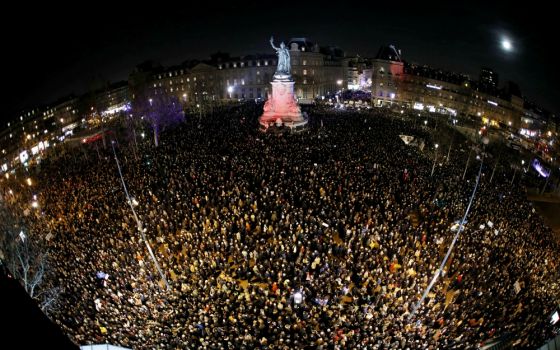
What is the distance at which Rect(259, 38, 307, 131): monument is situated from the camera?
5134cm

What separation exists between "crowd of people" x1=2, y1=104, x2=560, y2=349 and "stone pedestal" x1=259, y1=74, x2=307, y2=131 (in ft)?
52.9

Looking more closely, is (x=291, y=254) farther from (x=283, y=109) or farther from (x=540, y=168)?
(x=540, y=168)

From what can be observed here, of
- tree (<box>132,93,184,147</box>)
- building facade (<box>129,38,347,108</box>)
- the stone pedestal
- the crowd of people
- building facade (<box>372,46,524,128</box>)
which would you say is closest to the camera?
the crowd of people

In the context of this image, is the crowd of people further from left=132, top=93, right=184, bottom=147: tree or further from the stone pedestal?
left=132, top=93, right=184, bottom=147: tree

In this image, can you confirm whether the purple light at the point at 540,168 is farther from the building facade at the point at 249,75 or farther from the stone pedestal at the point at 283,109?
the building facade at the point at 249,75

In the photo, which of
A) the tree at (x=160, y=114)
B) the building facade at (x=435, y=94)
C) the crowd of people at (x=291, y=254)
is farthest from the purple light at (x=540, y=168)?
the tree at (x=160, y=114)

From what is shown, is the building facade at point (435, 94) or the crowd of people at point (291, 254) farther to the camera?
the building facade at point (435, 94)

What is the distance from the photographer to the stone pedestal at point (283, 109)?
51.3 m

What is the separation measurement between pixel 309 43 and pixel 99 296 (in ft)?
274

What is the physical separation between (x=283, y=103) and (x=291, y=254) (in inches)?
1373

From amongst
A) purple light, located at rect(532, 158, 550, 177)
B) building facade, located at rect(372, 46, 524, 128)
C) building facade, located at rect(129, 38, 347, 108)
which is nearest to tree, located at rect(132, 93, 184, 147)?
building facade, located at rect(129, 38, 347, 108)

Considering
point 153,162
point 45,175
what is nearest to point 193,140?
point 153,162

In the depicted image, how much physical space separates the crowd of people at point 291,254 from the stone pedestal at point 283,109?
635 inches

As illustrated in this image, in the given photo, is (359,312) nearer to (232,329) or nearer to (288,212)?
(232,329)
